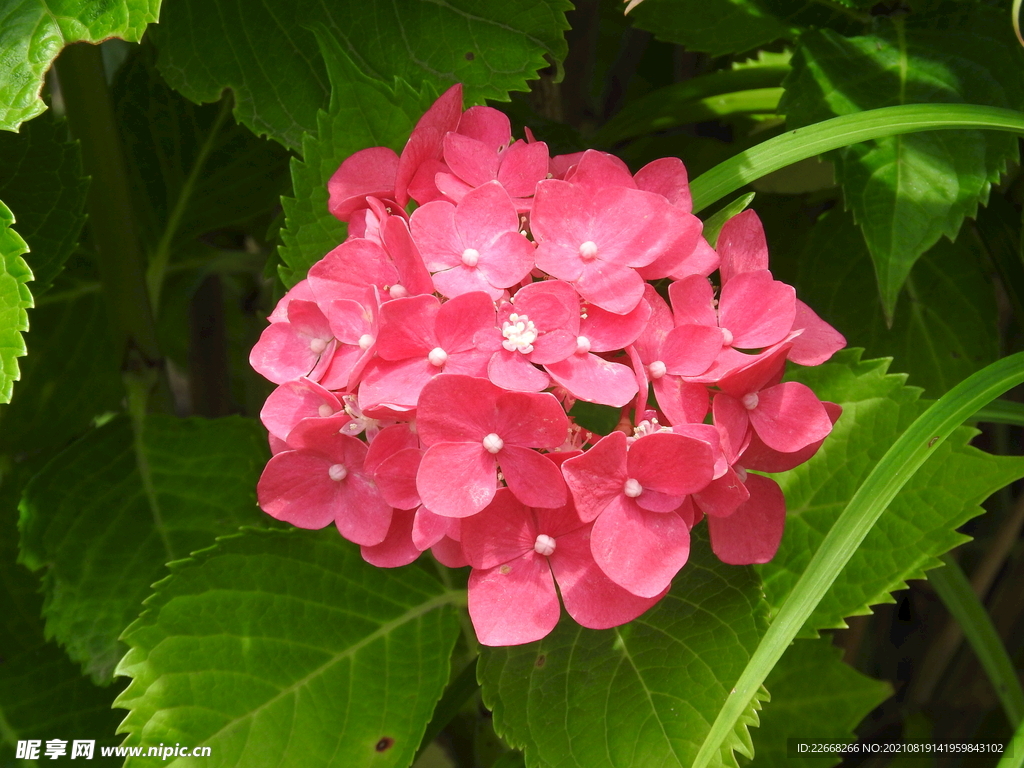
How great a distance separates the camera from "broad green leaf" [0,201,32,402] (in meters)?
A: 0.56

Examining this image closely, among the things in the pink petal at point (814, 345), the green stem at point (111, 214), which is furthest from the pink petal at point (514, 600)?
the green stem at point (111, 214)

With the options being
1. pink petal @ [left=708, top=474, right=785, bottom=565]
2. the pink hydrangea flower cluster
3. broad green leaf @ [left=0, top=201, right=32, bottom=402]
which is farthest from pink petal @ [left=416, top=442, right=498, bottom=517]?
broad green leaf @ [left=0, top=201, right=32, bottom=402]

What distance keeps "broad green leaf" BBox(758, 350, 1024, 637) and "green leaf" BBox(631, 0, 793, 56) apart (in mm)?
346

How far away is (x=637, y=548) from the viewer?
0.49 meters

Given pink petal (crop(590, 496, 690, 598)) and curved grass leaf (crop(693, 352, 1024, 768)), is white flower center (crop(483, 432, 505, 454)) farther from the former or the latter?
curved grass leaf (crop(693, 352, 1024, 768))

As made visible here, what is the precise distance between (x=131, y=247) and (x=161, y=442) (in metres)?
0.21

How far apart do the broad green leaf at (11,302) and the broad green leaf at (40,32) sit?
3.1 inches

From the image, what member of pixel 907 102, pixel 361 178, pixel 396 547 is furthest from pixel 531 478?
pixel 907 102

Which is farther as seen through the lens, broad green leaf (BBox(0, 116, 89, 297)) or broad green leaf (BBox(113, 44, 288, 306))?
broad green leaf (BBox(113, 44, 288, 306))

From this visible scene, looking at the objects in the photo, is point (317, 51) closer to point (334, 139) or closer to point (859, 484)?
point (334, 139)

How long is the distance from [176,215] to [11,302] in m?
0.41

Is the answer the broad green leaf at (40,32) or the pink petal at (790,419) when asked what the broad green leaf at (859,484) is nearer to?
the pink petal at (790,419)

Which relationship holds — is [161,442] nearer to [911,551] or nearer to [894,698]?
[911,551]

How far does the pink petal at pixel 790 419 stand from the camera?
52 centimetres
